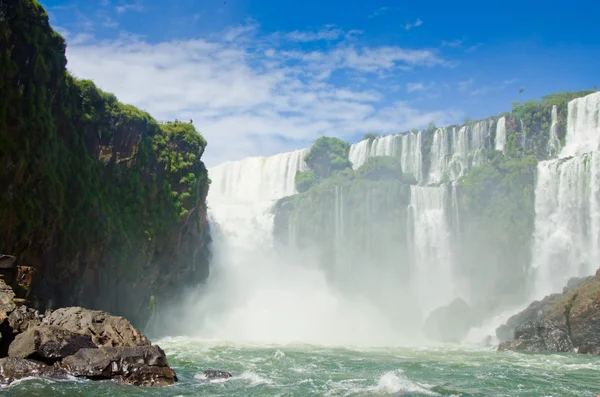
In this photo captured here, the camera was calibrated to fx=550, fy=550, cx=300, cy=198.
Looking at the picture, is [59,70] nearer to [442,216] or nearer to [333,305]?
[333,305]

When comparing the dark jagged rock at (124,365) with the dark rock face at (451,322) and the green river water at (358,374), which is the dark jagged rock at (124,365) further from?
the dark rock face at (451,322)

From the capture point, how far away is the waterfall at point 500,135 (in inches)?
2394

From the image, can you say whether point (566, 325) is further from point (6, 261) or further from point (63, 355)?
point (6, 261)

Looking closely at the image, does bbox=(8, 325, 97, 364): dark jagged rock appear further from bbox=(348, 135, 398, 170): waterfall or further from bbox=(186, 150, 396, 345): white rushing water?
bbox=(348, 135, 398, 170): waterfall

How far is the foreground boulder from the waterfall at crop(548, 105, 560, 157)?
28190 mm

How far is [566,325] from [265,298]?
1032 inches

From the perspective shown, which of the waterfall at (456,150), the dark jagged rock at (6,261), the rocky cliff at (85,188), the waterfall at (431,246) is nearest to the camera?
the dark jagged rock at (6,261)

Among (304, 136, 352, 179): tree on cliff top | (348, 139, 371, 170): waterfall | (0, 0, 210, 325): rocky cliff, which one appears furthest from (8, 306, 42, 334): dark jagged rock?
(348, 139, 371, 170): waterfall

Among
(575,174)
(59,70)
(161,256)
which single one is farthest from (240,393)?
(575,174)

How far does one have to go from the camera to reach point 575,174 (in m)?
44.5

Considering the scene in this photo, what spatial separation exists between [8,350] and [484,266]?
42.9 metres

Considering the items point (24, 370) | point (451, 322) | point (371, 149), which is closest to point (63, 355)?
point (24, 370)

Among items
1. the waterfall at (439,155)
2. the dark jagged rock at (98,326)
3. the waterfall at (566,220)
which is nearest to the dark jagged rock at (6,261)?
the dark jagged rock at (98,326)

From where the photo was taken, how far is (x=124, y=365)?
16.2 m
